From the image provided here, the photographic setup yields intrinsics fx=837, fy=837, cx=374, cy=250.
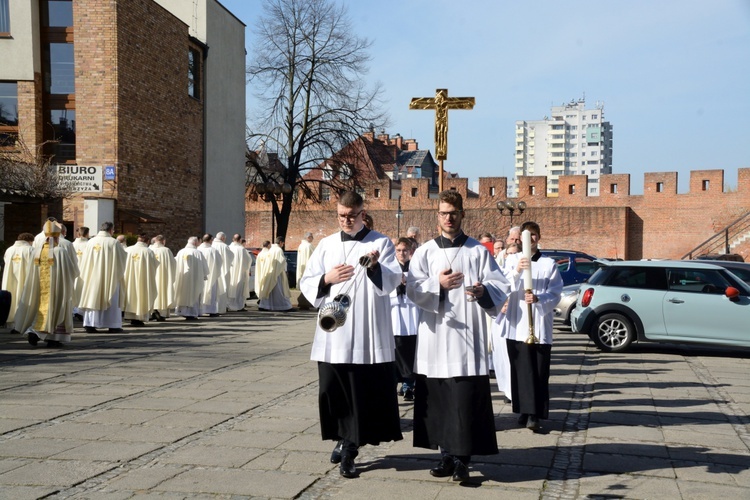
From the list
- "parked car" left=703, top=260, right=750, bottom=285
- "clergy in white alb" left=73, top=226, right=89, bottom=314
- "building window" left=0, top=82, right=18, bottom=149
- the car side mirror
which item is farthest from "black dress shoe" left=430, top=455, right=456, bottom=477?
"building window" left=0, top=82, right=18, bottom=149

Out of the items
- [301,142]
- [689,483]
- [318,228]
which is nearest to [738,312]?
[689,483]

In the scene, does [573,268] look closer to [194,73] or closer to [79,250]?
[79,250]

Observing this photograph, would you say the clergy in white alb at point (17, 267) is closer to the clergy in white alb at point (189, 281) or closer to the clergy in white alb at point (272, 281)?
the clergy in white alb at point (189, 281)

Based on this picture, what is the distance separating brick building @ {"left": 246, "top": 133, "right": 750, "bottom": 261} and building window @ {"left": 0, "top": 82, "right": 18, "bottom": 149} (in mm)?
20034

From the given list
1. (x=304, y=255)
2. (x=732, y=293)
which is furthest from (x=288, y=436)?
(x=304, y=255)

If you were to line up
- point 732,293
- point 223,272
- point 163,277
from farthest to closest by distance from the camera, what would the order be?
point 223,272 < point 163,277 < point 732,293

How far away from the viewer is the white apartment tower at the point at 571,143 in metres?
162

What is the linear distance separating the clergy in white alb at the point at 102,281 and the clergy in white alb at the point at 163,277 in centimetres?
229

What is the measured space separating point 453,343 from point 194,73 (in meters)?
25.3

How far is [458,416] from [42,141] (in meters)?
20.9

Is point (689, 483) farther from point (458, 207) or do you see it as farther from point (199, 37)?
point (199, 37)

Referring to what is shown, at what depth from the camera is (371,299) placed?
5.96 meters

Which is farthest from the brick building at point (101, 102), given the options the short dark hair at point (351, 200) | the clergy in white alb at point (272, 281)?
the short dark hair at point (351, 200)

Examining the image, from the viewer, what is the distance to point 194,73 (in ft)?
95.5
